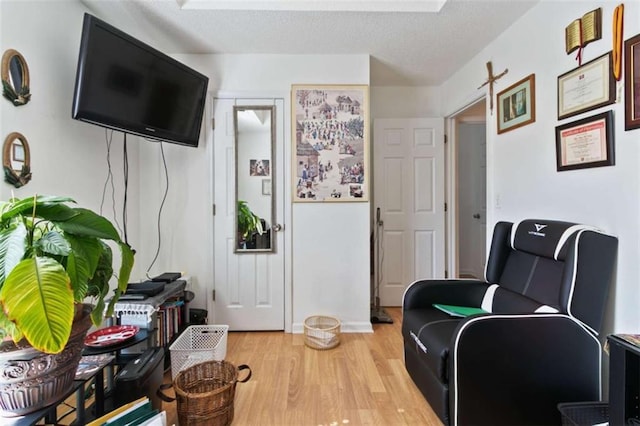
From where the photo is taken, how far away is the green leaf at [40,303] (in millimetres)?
736

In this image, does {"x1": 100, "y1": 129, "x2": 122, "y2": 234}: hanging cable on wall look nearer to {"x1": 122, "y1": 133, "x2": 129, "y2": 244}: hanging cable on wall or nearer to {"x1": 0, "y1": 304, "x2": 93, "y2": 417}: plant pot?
{"x1": 122, "y1": 133, "x2": 129, "y2": 244}: hanging cable on wall

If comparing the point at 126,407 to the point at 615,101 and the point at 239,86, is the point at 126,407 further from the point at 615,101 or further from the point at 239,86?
the point at 615,101

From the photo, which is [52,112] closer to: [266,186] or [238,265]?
[266,186]

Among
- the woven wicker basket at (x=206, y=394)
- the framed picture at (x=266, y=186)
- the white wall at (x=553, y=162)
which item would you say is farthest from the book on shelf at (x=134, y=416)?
the white wall at (x=553, y=162)

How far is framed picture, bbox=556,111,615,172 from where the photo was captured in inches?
57.9

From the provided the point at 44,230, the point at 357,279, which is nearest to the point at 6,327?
the point at 44,230

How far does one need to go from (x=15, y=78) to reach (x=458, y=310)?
2.76 meters

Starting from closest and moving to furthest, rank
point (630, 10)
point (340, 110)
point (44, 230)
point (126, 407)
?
point (44, 230), point (126, 407), point (630, 10), point (340, 110)

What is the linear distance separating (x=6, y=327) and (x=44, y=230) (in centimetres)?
30

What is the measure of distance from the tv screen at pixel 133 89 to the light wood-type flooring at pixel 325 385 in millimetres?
1754

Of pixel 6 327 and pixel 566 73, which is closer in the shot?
pixel 6 327

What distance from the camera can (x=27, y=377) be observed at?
2.92 feet

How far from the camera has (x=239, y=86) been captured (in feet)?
8.69

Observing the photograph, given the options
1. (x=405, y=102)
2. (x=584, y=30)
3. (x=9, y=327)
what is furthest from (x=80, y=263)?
(x=405, y=102)
